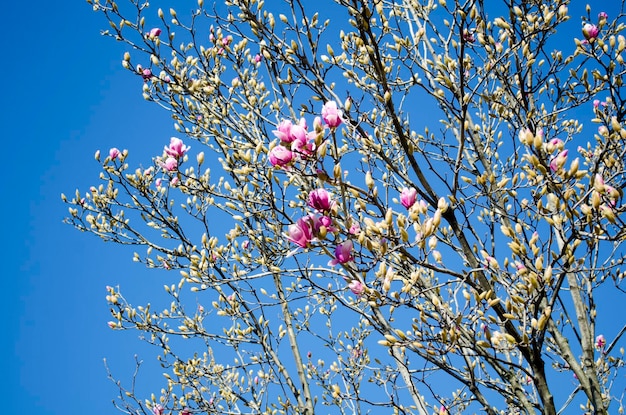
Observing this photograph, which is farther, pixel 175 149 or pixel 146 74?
pixel 146 74

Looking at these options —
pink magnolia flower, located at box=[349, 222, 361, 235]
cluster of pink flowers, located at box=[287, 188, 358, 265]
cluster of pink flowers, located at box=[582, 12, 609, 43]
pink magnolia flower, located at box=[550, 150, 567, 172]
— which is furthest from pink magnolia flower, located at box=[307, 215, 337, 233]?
cluster of pink flowers, located at box=[582, 12, 609, 43]

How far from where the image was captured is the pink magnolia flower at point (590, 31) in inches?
89.5

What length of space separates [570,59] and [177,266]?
3.09 m

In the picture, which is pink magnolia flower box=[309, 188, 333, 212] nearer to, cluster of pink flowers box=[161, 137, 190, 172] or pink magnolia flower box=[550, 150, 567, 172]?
pink magnolia flower box=[550, 150, 567, 172]

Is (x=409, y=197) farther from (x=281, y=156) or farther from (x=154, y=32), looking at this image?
(x=154, y=32)

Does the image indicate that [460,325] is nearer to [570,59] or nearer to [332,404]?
[570,59]

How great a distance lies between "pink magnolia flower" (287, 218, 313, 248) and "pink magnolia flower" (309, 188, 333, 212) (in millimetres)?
63

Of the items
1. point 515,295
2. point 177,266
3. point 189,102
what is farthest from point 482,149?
→ point 177,266

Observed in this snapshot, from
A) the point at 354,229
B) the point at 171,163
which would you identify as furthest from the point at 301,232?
the point at 171,163

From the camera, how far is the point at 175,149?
98.2 inches

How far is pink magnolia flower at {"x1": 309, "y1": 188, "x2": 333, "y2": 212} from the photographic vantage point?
1566 mm

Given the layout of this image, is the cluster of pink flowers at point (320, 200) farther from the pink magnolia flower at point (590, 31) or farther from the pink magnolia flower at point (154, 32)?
the pink magnolia flower at point (154, 32)

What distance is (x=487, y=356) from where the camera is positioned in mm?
1840

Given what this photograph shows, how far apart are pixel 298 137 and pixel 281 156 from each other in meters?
0.09
